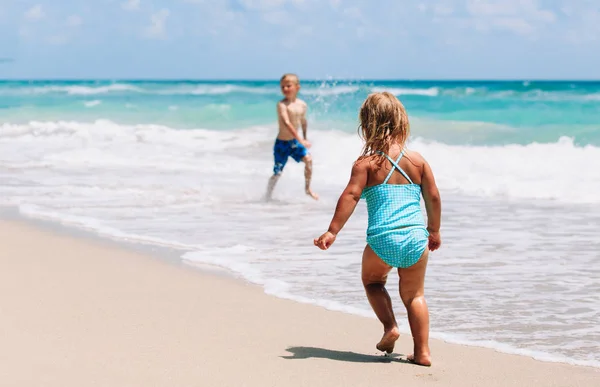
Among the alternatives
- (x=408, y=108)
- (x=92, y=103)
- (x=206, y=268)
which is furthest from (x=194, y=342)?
(x=92, y=103)

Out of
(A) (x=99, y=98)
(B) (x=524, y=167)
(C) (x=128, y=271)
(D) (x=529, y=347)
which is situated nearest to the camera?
(D) (x=529, y=347)

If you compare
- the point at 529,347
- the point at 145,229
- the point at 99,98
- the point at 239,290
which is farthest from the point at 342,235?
the point at 99,98

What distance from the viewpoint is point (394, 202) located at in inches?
135

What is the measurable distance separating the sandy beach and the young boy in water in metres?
4.08

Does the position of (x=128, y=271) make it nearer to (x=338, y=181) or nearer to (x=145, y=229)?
(x=145, y=229)

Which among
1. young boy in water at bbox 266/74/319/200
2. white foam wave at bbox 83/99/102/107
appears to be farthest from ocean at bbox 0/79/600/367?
white foam wave at bbox 83/99/102/107

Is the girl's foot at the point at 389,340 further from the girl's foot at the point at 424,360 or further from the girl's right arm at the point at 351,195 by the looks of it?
the girl's right arm at the point at 351,195

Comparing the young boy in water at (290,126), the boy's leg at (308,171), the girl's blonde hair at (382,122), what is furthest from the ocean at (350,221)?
the girl's blonde hair at (382,122)

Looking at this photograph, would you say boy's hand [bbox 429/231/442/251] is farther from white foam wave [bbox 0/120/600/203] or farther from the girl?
white foam wave [bbox 0/120/600/203]

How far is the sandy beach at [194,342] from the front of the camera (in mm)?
3279

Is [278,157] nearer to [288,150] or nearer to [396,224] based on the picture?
[288,150]

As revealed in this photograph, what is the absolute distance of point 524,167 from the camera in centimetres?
1326

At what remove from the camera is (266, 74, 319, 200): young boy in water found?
899cm

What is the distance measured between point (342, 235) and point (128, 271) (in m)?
2.25
